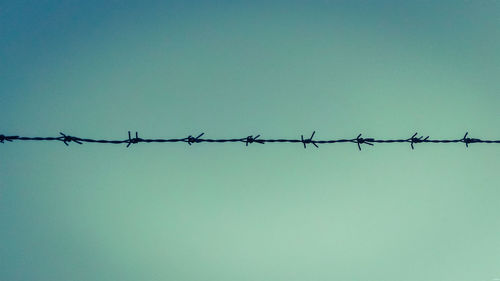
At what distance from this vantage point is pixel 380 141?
395 centimetres

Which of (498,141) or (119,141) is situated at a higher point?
(498,141)

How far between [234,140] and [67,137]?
66.2 inches

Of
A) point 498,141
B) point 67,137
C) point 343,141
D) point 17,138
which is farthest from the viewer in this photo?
point 498,141

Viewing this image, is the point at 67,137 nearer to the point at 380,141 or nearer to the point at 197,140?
the point at 197,140

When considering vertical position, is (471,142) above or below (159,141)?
above

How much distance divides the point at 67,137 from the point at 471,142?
15.2 feet

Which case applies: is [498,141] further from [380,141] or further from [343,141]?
[343,141]

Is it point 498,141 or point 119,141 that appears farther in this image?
point 498,141

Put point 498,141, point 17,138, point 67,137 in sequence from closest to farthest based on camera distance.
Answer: point 17,138
point 67,137
point 498,141

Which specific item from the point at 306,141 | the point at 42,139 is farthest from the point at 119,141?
the point at 306,141

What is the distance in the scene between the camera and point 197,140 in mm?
3857

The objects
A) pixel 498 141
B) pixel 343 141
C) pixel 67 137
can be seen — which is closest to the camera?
pixel 67 137

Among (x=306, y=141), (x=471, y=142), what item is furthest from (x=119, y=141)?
(x=471, y=142)

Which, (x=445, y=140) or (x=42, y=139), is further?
(x=445, y=140)
